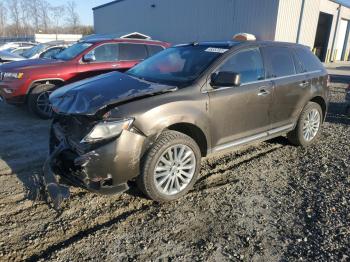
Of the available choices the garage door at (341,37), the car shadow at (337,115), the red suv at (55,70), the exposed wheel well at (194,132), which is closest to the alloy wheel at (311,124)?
the car shadow at (337,115)

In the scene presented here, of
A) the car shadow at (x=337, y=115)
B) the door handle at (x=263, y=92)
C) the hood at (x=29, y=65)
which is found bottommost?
the car shadow at (x=337, y=115)

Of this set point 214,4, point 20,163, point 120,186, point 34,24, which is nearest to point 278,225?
Result: point 120,186

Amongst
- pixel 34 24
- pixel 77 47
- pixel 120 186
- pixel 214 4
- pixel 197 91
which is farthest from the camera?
pixel 34 24

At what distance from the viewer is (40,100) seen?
275 inches

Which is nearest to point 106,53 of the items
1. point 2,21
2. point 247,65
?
point 247,65

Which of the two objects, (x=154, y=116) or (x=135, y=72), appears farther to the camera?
(x=135, y=72)

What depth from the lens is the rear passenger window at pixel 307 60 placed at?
17.5ft

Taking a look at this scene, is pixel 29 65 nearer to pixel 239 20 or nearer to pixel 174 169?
pixel 174 169

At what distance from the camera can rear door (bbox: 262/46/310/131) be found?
4.72 meters

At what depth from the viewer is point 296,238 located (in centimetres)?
313

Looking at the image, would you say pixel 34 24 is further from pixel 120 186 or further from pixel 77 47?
pixel 120 186

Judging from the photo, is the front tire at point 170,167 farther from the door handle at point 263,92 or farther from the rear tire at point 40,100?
the rear tire at point 40,100

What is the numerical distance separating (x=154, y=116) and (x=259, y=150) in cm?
262

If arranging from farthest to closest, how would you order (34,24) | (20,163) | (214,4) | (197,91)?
(34,24), (214,4), (20,163), (197,91)
